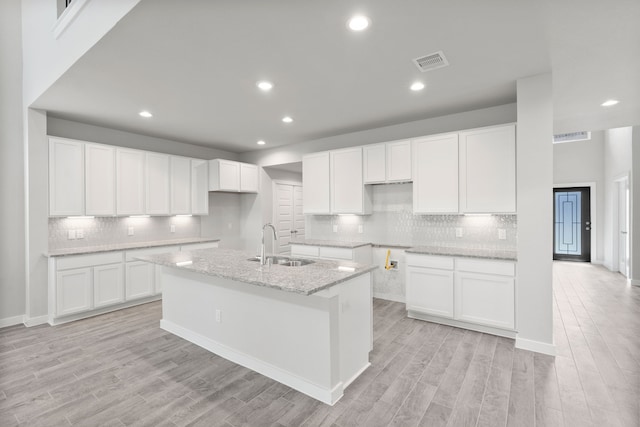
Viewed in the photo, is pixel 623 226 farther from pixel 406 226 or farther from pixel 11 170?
pixel 11 170

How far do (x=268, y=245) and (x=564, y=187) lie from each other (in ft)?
25.9

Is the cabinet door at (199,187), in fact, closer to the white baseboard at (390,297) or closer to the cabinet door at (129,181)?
the cabinet door at (129,181)

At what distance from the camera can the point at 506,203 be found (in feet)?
11.6

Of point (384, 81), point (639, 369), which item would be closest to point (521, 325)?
point (639, 369)

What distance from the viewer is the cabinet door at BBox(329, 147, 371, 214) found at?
4832 millimetres

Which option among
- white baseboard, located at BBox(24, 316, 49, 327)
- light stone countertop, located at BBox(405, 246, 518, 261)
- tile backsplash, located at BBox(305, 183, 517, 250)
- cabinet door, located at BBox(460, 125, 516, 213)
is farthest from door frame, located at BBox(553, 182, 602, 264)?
white baseboard, located at BBox(24, 316, 49, 327)

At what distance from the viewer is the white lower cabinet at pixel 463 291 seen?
131 inches

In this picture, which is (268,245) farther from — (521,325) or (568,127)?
(568,127)

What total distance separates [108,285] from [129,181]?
156cm

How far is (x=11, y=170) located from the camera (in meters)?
3.88

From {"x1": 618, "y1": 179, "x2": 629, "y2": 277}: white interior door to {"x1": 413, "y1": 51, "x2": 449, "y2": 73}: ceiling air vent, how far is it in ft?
20.2

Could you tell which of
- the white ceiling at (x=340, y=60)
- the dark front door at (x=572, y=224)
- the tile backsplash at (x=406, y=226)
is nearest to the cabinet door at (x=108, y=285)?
the white ceiling at (x=340, y=60)

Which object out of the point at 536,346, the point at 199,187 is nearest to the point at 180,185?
the point at 199,187

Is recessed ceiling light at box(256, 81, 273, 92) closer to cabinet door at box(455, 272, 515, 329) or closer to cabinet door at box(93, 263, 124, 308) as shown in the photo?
cabinet door at box(455, 272, 515, 329)
